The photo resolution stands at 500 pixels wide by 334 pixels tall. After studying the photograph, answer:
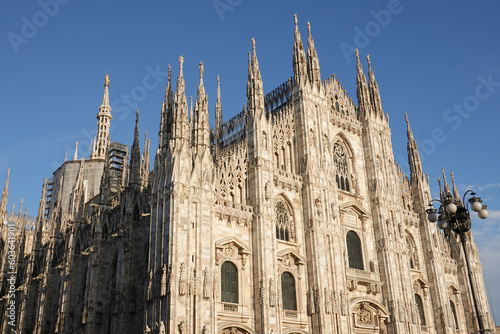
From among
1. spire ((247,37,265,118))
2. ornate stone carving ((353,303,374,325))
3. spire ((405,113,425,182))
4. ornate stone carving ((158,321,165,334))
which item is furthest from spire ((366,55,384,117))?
ornate stone carving ((158,321,165,334))

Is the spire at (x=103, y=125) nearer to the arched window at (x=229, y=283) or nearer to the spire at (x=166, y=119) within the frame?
the spire at (x=166, y=119)

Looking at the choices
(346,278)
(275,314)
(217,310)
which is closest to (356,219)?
(346,278)

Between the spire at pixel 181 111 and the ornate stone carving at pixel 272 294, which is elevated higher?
the spire at pixel 181 111

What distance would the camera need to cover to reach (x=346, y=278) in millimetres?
33719

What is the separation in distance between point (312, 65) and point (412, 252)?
1734cm

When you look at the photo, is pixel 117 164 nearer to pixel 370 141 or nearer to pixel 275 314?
pixel 370 141

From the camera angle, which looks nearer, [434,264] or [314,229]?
[314,229]

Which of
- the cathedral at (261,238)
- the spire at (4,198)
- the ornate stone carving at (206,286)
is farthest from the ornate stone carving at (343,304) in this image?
the spire at (4,198)

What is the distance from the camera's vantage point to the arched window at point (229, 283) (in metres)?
28.0

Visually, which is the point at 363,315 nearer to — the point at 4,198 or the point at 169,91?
the point at 169,91

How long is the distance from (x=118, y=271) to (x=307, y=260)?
1225cm

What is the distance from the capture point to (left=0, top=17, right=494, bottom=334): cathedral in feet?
89.9

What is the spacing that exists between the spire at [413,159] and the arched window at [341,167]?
26.9ft

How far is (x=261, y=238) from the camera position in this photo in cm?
2977
